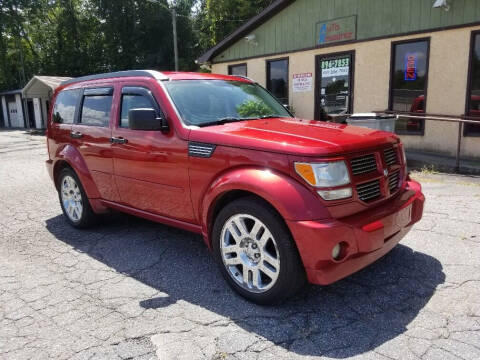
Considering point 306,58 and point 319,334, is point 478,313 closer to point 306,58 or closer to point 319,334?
point 319,334

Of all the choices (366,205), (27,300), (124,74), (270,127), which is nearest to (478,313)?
(366,205)

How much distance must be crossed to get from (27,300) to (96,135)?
1909 mm

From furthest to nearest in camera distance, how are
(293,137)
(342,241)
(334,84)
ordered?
(334,84), (293,137), (342,241)

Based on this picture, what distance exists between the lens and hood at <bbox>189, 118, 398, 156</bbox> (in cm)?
295

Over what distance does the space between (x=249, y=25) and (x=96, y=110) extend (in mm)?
10262

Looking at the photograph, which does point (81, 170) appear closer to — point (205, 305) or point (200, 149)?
point (200, 149)

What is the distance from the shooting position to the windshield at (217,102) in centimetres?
382

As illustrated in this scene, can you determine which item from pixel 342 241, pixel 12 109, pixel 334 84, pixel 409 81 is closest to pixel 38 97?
pixel 12 109

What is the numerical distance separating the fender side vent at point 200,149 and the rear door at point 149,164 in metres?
0.06

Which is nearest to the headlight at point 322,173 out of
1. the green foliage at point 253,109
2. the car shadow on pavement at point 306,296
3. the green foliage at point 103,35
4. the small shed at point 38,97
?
the car shadow on pavement at point 306,296

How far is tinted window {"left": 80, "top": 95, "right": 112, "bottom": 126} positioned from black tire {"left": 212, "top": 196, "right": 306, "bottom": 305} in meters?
2.09

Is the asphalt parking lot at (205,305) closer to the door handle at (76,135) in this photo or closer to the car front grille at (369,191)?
the car front grille at (369,191)

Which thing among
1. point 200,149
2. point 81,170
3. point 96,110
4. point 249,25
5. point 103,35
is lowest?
point 81,170

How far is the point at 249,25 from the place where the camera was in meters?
13.8
